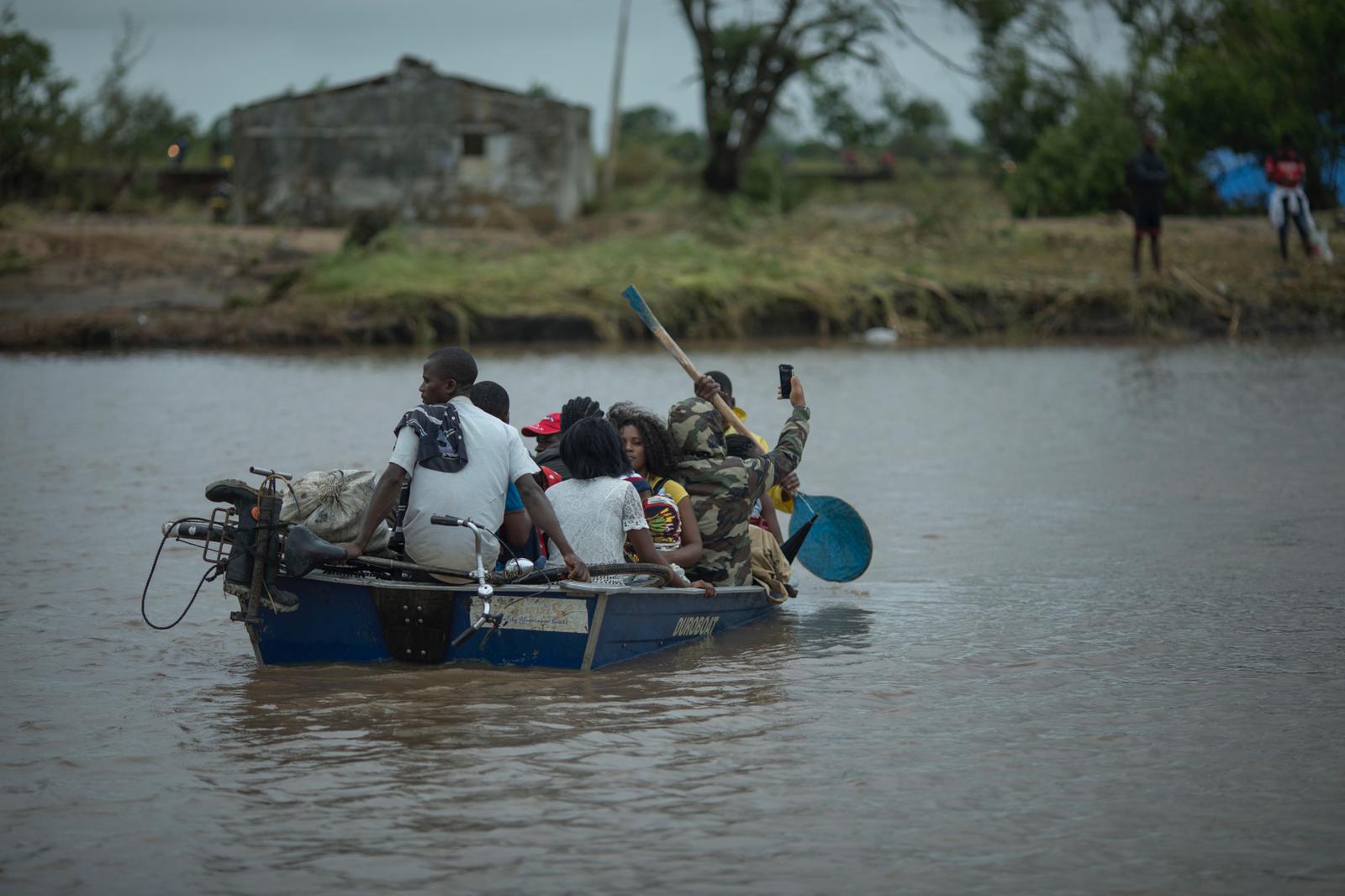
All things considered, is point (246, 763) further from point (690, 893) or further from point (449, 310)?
point (449, 310)

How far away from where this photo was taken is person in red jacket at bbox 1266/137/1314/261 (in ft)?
78.9

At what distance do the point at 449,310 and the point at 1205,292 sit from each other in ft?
38.8

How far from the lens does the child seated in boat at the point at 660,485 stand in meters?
8.01

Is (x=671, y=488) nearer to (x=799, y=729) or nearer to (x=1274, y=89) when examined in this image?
(x=799, y=729)

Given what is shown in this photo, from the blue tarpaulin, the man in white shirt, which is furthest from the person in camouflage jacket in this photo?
the blue tarpaulin

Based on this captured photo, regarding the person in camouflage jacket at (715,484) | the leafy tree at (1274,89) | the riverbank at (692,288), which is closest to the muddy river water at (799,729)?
the person in camouflage jacket at (715,484)

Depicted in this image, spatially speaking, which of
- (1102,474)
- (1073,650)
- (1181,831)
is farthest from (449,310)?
(1181,831)

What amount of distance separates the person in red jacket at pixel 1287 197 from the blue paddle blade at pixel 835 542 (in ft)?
54.6

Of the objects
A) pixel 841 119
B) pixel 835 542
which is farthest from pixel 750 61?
pixel 835 542

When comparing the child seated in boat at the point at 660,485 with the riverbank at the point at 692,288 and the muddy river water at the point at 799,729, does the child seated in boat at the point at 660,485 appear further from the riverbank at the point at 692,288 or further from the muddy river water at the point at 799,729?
the riverbank at the point at 692,288

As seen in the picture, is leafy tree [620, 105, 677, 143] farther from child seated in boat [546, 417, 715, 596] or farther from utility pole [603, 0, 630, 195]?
child seated in boat [546, 417, 715, 596]

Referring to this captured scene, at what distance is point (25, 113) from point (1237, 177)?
25187mm

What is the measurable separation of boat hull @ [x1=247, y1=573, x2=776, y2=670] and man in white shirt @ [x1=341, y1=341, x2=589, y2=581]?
0.16m

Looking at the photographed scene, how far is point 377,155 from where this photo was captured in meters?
36.1
